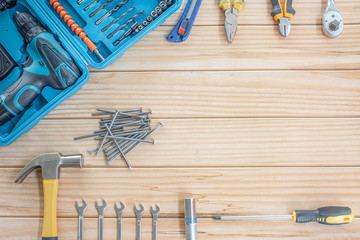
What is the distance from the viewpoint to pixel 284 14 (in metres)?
1.27

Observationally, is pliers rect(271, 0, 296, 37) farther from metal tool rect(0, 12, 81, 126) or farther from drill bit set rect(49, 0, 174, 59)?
metal tool rect(0, 12, 81, 126)

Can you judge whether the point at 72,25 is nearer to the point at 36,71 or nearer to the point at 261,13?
the point at 36,71

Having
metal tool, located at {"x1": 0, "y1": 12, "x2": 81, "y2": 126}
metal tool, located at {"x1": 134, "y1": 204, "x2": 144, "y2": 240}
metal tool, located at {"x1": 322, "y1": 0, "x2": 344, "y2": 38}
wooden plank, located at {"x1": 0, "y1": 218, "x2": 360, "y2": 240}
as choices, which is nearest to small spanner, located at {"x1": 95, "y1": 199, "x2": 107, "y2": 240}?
wooden plank, located at {"x1": 0, "y1": 218, "x2": 360, "y2": 240}

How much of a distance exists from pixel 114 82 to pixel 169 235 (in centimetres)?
65

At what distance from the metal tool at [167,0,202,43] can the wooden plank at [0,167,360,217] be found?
1.74 ft

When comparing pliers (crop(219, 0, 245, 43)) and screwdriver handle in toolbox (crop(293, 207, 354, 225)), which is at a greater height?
pliers (crop(219, 0, 245, 43))

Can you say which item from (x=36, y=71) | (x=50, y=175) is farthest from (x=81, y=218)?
(x=36, y=71)

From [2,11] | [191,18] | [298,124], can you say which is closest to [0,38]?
[2,11]

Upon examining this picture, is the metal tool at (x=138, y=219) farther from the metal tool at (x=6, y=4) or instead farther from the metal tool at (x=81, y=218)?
the metal tool at (x=6, y=4)

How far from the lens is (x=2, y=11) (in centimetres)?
124

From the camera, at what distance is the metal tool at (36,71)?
119cm

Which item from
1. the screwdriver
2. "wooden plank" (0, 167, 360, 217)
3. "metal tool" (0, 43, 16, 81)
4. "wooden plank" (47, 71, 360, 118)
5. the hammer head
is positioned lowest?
the screwdriver

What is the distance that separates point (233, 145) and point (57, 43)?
31.3 inches

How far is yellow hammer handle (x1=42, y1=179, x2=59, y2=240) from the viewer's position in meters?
1.18
